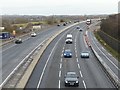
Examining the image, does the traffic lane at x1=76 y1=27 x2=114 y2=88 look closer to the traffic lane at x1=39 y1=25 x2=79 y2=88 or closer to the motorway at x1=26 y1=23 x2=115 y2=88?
the motorway at x1=26 y1=23 x2=115 y2=88

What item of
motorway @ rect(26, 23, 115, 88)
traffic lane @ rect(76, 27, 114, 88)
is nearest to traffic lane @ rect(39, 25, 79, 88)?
motorway @ rect(26, 23, 115, 88)

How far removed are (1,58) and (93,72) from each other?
17.5 metres

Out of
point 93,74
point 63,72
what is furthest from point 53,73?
point 93,74

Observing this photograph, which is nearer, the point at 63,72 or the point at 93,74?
the point at 93,74

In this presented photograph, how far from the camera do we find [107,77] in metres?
36.3

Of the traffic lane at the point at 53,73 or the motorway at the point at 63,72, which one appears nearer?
the traffic lane at the point at 53,73

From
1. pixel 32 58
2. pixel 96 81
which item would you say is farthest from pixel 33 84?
pixel 32 58

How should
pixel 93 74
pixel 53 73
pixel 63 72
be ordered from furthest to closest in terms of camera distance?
pixel 63 72 < pixel 53 73 < pixel 93 74

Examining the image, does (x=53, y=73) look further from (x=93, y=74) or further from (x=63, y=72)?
(x=93, y=74)

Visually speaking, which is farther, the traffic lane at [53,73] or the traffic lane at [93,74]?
the traffic lane at [93,74]

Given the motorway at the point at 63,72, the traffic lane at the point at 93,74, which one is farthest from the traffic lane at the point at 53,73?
the traffic lane at the point at 93,74

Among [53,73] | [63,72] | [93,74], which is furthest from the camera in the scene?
[63,72]

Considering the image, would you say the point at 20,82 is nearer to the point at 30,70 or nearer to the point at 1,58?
the point at 30,70

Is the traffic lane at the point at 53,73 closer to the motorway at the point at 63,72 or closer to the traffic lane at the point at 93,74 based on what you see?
the motorway at the point at 63,72
